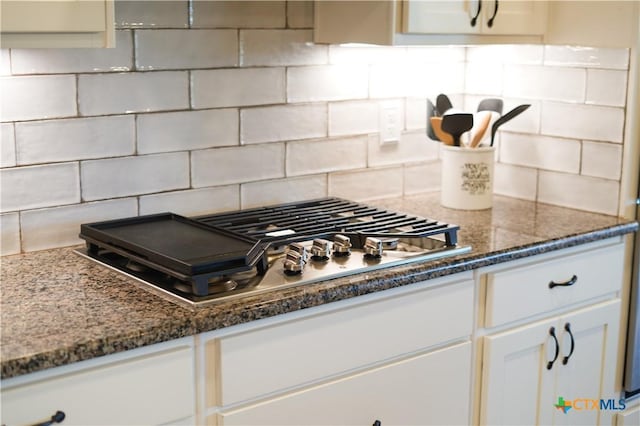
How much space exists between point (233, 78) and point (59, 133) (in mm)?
497

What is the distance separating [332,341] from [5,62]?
0.96m

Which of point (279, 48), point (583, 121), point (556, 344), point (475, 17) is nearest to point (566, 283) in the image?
point (556, 344)

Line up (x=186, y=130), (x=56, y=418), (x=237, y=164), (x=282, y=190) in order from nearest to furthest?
(x=56, y=418), (x=186, y=130), (x=237, y=164), (x=282, y=190)

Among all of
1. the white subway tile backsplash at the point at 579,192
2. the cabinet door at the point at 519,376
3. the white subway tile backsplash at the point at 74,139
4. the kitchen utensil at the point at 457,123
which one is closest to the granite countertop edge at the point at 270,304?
the cabinet door at the point at 519,376

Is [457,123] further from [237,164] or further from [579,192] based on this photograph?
[237,164]

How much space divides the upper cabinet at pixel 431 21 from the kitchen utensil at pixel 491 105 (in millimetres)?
240

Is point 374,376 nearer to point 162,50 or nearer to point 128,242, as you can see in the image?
point 128,242

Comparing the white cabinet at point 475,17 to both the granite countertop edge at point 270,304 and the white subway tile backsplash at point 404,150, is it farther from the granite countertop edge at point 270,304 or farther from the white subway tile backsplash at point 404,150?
the granite countertop edge at point 270,304

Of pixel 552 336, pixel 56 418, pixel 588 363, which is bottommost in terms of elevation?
pixel 588 363

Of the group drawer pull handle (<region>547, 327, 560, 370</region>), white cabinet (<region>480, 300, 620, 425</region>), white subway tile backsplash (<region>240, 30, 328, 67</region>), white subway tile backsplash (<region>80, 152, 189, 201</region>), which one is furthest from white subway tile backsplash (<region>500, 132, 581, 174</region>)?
white subway tile backsplash (<region>80, 152, 189, 201</region>)

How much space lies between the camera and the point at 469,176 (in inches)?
100

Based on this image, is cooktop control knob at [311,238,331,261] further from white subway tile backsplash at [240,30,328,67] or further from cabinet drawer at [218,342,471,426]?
white subway tile backsplash at [240,30,328,67]

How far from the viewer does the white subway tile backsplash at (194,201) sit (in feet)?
7.35

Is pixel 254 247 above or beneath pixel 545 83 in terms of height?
beneath
